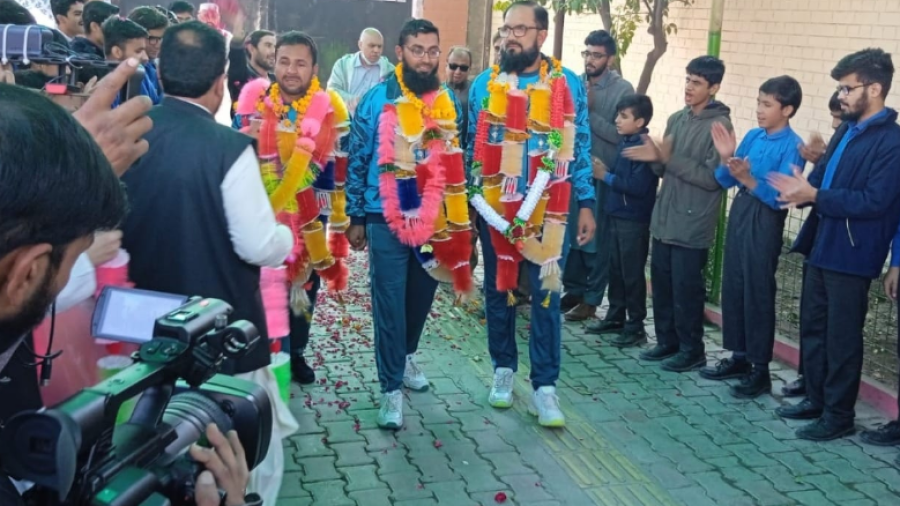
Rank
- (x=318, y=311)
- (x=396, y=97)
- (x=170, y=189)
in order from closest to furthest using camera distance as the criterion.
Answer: (x=170, y=189) → (x=396, y=97) → (x=318, y=311)

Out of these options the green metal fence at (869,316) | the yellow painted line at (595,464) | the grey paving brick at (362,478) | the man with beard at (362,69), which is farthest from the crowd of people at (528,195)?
the man with beard at (362,69)

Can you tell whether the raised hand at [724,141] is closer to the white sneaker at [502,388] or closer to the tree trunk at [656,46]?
the white sneaker at [502,388]

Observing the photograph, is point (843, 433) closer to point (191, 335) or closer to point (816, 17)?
point (191, 335)

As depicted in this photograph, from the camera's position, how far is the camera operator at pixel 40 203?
1.25 m

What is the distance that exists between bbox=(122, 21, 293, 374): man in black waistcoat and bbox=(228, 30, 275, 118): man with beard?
14.2 feet

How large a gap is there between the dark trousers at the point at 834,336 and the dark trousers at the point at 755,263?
1.13 ft

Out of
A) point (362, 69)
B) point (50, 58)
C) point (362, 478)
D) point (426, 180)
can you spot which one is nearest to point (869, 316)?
point (426, 180)

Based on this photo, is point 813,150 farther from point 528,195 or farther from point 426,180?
point 426,180

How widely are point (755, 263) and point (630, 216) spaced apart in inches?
44.1

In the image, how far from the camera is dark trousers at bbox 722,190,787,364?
5684 millimetres

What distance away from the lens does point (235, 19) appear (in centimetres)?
728

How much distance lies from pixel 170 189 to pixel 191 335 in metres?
1.57

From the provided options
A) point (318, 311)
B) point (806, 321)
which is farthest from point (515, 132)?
point (318, 311)

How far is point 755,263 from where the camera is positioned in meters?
5.75
